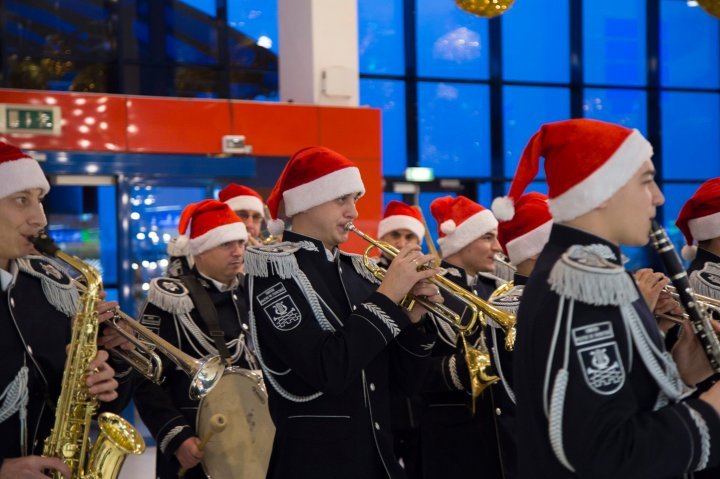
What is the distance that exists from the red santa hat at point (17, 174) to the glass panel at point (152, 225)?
605 cm

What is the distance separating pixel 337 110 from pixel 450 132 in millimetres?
3026

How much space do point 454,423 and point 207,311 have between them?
127cm

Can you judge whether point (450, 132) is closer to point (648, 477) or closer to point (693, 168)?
point (693, 168)

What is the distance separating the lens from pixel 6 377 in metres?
3.43

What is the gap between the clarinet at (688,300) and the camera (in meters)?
2.55

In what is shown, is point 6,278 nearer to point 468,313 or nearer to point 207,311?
point 207,311

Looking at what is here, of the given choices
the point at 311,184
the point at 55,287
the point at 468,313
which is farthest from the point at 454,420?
the point at 55,287

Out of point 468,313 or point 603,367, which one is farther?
point 468,313

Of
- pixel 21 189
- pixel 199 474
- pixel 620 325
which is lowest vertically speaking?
pixel 199 474

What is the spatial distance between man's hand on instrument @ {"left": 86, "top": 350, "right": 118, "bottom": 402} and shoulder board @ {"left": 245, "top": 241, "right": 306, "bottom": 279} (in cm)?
57

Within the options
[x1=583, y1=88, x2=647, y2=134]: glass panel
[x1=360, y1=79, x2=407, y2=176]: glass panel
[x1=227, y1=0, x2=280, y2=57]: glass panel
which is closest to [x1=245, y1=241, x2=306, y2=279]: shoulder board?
[x1=227, y1=0, x2=280, y2=57]: glass panel

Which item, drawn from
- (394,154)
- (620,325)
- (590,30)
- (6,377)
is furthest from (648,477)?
(590,30)

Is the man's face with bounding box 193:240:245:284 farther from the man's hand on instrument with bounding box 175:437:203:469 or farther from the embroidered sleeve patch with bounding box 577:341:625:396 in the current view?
the embroidered sleeve patch with bounding box 577:341:625:396

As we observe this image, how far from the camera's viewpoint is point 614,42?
527 inches
